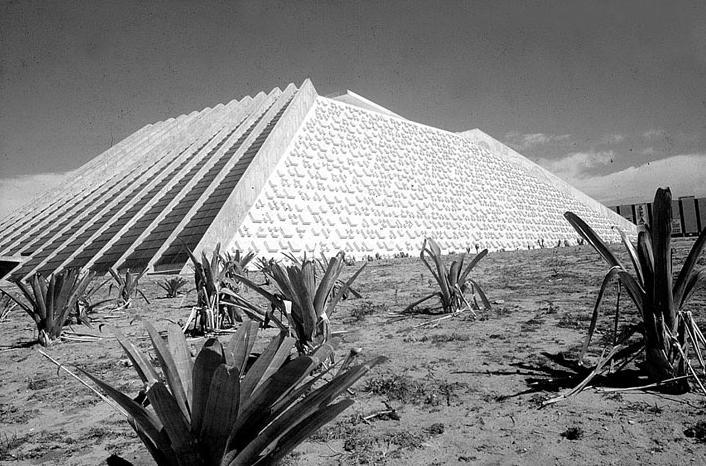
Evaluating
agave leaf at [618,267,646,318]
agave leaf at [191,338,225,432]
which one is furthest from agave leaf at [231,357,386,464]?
agave leaf at [618,267,646,318]

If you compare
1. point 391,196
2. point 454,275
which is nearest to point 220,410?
point 454,275

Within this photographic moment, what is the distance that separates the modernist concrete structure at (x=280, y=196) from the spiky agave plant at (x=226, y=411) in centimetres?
744

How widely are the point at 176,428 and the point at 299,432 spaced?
220 millimetres

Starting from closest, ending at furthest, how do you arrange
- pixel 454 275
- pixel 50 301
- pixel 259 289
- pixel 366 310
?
pixel 259 289 < pixel 50 301 < pixel 454 275 < pixel 366 310

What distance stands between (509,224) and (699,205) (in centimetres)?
708

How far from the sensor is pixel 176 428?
2.77 ft

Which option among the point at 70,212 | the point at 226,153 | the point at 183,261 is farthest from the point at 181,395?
the point at 70,212

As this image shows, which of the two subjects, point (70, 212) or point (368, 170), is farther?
point (368, 170)

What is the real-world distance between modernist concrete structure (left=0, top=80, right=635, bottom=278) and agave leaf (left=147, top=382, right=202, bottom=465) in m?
7.50

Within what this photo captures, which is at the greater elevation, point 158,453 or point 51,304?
point 51,304

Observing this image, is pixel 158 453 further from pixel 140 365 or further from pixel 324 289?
pixel 324 289

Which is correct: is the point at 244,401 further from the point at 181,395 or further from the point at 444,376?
the point at 444,376

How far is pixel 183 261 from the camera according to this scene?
803 centimetres

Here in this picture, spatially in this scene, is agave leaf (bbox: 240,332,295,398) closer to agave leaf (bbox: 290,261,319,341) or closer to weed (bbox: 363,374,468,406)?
weed (bbox: 363,374,468,406)
